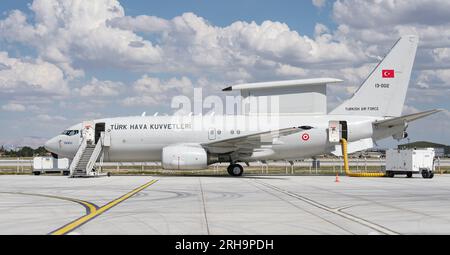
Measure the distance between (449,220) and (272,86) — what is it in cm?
2673

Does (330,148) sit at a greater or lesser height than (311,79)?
lesser

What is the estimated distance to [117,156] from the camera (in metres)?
36.8

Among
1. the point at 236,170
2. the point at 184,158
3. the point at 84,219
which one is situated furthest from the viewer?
the point at 236,170

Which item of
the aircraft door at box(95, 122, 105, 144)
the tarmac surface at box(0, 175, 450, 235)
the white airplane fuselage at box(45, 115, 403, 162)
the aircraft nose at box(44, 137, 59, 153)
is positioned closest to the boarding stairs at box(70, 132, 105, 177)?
the aircraft door at box(95, 122, 105, 144)

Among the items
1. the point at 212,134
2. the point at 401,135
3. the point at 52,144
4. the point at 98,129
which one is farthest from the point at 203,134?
the point at 401,135

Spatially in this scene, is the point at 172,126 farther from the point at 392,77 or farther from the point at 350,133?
the point at 392,77

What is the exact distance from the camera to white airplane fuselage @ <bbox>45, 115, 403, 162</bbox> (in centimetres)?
3619

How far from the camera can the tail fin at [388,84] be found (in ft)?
122

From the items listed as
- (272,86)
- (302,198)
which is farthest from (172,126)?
(302,198)

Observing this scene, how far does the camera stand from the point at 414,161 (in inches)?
1331

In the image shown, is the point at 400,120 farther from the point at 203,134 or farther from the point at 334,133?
the point at 203,134

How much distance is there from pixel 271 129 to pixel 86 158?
12244 mm

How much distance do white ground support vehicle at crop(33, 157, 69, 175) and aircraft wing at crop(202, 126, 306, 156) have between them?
11.1 m

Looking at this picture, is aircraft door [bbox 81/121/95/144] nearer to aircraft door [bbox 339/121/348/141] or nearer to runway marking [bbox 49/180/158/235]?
aircraft door [bbox 339/121/348/141]
